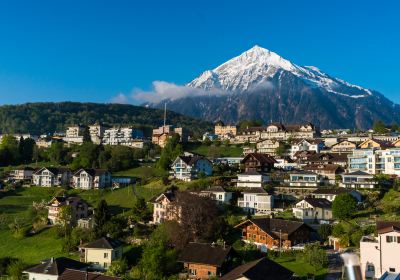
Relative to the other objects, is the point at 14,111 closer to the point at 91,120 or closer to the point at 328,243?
the point at 91,120

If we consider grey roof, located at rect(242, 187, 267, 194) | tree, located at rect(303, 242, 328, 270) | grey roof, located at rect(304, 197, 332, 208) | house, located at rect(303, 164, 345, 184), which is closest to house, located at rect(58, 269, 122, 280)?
tree, located at rect(303, 242, 328, 270)

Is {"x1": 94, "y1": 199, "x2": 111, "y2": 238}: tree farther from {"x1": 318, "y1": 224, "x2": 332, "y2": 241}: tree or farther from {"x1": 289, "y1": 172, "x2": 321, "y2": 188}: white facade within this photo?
{"x1": 289, "y1": 172, "x2": 321, "y2": 188}: white facade

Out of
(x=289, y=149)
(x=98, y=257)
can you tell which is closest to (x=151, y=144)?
(x=289, y=149)

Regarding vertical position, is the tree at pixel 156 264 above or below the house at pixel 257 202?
below

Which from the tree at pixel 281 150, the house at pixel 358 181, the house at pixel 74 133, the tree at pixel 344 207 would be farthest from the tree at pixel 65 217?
the house at pixel 74 133

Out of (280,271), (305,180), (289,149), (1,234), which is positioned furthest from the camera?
(289,149)

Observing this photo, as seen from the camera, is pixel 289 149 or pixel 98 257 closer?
pixel 98 257

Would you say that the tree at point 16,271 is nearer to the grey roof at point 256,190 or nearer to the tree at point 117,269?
the tree at point 117,269
